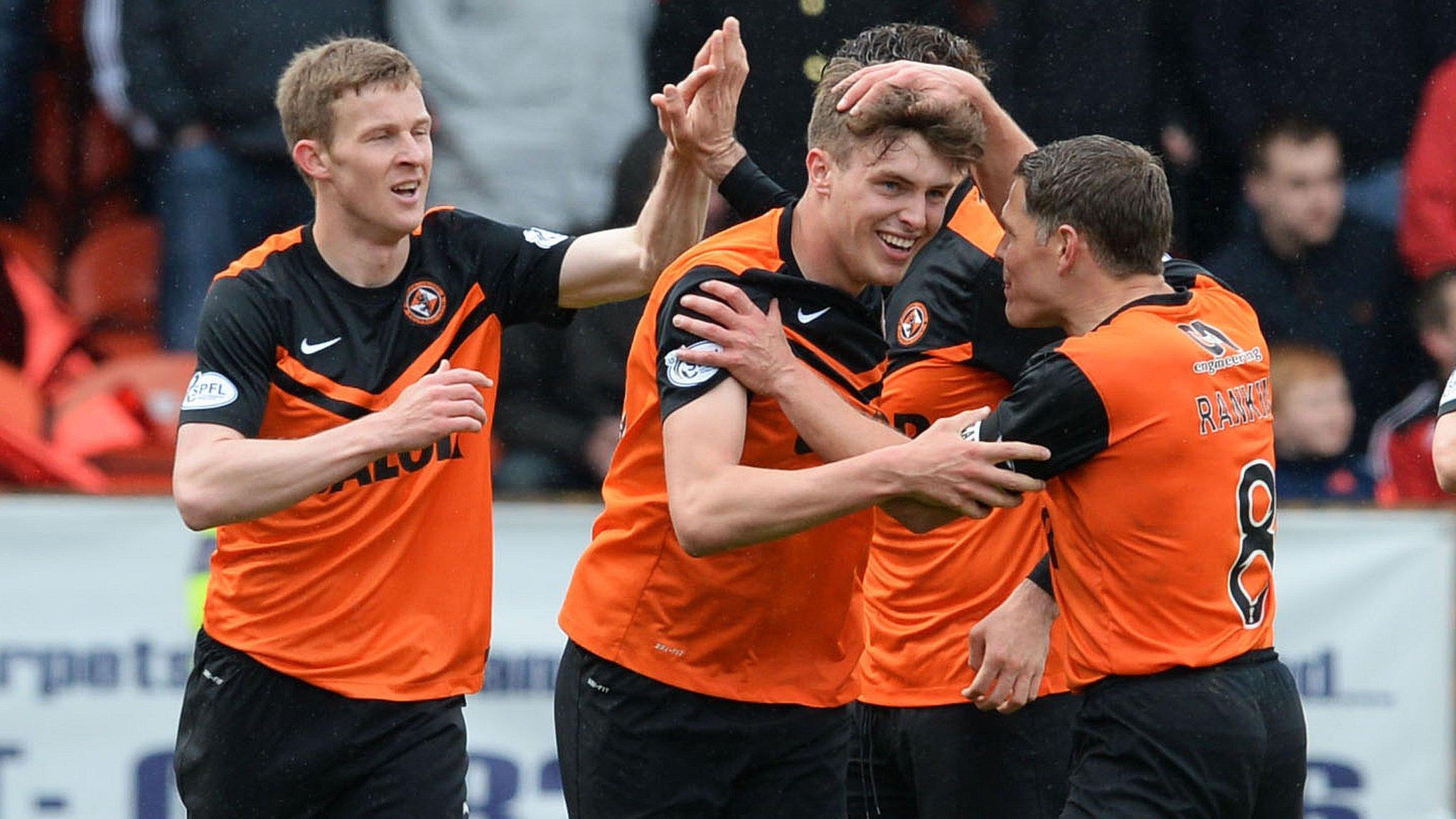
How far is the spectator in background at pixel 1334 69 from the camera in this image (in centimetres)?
662

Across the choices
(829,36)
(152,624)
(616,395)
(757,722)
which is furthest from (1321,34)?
(152,624)

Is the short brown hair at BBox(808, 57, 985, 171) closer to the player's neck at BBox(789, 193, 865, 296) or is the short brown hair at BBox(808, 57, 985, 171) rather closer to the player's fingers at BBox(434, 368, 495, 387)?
the player's neck at BBox(789, 193, 865, 296)

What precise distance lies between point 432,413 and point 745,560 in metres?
0.72

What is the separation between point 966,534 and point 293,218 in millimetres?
3046

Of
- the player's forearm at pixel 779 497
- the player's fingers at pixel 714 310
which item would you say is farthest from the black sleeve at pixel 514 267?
the player's forearm at pixel 779 497

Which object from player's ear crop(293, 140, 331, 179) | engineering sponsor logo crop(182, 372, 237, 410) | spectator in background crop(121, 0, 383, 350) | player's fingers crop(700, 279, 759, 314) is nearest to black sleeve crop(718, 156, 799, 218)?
player's fingers crop(700, 279, 759, 314)

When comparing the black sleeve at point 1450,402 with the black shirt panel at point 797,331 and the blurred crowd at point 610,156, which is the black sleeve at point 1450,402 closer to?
the black shirt panel at point 797,331

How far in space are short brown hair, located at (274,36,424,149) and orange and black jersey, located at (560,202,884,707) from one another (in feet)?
3.07

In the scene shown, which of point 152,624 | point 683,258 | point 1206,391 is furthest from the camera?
point 152,624

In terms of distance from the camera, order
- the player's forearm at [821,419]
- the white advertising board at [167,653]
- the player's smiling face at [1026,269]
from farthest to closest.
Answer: the white advertising board at [167,653], the player's smiling face at [1026,269], the player's forearm at [821,419]

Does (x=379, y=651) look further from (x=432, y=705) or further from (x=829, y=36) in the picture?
(x=829, y=36)

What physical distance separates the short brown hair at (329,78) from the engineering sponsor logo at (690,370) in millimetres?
1165

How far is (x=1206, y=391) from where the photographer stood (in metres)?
3.67

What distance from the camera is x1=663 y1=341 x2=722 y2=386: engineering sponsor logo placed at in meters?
3.70
